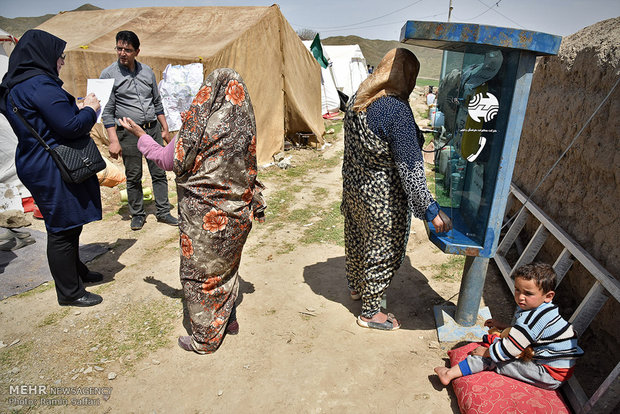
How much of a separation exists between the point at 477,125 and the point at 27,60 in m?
2.98

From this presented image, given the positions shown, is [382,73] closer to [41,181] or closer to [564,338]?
[564,338]

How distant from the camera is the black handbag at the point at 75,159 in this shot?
267cm

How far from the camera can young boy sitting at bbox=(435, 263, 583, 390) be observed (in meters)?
1.93

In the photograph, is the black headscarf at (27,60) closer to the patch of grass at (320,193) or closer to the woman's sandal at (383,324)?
the woman's sandal at (383,324)

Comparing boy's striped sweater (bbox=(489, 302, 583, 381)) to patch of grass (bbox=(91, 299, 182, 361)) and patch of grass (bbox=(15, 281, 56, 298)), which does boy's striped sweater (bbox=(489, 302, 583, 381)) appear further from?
patch of grass (bbox=(15, 281, 56, 298))

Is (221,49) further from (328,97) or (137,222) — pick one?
(328,97)

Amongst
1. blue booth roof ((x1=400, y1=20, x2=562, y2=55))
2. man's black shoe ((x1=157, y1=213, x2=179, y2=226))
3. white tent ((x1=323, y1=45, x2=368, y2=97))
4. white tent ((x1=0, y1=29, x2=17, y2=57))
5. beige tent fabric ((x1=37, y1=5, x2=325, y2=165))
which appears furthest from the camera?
white tent ((x1=323, y1=45, x2=368, y2=97))

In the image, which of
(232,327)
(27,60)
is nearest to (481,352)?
(232,327)

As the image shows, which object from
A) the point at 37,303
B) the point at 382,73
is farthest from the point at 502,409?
the point at 37,303

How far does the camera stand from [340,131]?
10953mm

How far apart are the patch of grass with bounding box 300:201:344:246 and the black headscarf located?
2846 mm

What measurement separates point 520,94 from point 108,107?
3990 millimetres

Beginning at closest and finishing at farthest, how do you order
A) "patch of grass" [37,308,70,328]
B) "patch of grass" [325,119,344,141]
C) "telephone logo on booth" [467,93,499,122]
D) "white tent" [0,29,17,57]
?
"telephone logo on booth" [467,93,499,122] < "patch of grass" [37,308,70,328] < "white tent" [0,29,17,57] < "patch of grass" [325,119,344,141]

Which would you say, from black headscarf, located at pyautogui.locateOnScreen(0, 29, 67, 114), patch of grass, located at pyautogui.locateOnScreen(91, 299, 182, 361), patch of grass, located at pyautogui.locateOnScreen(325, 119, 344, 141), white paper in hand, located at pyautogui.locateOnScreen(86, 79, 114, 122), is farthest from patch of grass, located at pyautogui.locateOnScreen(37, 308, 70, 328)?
patch of grass, located at pyautogui.locateOnScreen(325, 119, 344, 141)
